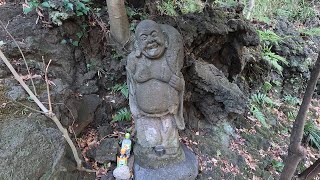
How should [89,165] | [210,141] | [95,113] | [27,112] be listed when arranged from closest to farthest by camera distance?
[27,112], [89,165], [95,113], [210,141]

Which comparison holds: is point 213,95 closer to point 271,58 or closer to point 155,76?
point 155,76

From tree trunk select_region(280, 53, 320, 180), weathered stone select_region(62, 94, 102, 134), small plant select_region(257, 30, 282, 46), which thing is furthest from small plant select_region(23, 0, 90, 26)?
small plant select_region(257, 30, 282, 46)

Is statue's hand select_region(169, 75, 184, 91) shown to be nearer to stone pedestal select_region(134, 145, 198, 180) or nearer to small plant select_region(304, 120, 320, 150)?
stone pedestal select_region(134, 145, 198, 180)

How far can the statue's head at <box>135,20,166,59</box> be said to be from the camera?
3107mm

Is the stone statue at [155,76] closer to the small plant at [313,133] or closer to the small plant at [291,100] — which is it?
the small plant at [313,133]

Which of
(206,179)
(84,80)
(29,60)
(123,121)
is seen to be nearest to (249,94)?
(206,179)

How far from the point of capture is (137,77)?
10.8 feet

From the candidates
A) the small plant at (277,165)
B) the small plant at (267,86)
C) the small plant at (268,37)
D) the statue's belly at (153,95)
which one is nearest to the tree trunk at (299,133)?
the statue's belly at (153,95)

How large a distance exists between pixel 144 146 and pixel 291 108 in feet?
16.9

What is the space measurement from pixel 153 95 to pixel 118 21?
1603 millimetres

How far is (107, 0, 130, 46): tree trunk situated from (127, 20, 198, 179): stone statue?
108 cm

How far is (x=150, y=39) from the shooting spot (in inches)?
122

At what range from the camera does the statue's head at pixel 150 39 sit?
10.2ft

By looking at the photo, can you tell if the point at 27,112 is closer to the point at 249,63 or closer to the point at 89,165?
the point at 89,165
